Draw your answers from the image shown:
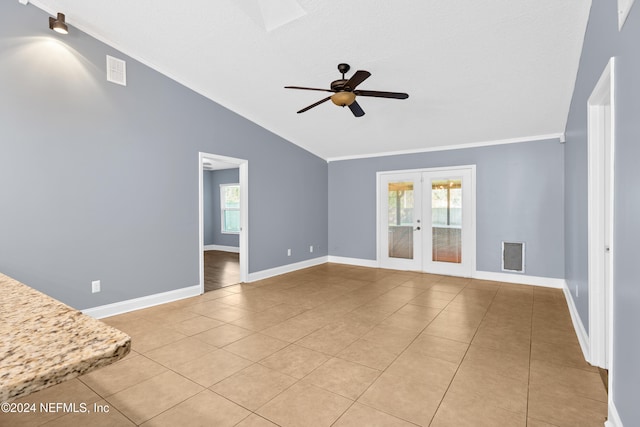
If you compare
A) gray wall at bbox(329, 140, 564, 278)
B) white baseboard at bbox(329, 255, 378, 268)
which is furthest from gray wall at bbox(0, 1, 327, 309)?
gray wall at bbox(329, 140, 564, 278)

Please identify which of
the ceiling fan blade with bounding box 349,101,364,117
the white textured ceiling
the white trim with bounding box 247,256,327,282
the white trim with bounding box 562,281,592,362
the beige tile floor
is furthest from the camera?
the white trim with bounding box 247,256,327,282

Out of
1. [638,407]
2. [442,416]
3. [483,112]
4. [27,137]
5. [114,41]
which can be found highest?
[114,41]

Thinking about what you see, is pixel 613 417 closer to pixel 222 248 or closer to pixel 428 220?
pixel 428 220

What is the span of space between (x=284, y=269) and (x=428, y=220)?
302 centimetres

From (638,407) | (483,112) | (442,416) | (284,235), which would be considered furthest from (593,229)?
(284,235)

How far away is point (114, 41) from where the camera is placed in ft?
12.4

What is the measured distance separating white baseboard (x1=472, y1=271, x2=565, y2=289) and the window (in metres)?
6.58

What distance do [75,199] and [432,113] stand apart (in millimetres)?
4819

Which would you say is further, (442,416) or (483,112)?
(483,112)

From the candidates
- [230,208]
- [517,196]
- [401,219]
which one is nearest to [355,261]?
[401,219]

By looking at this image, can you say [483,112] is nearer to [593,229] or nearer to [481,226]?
[481,226]

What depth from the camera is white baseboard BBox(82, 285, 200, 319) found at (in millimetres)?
3697

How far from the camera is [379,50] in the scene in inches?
133

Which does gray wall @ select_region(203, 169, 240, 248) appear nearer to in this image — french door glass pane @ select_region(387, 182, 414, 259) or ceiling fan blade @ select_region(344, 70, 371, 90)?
french door glass pane @ select_region(387, 182, 414, 259)
